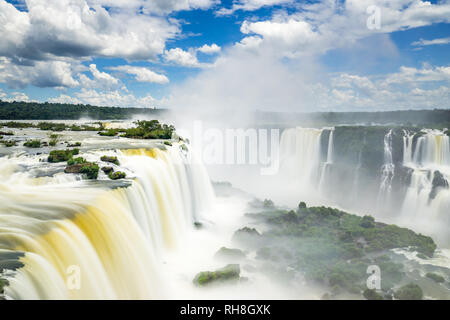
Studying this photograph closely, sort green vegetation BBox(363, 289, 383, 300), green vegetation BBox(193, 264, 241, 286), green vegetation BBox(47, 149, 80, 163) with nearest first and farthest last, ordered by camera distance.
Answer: green vegetation BBox(363, 289, 383, 300)
green vegetation BBox(193, 264, 241, 286)
green vegetation BBox(47, 149, 80, 163)

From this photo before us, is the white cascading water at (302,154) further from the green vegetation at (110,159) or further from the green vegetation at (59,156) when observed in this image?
the green vegetation at (59,156)

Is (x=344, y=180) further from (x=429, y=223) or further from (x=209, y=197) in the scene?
(x=209, y=197)

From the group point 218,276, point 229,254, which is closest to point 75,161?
point 218,276

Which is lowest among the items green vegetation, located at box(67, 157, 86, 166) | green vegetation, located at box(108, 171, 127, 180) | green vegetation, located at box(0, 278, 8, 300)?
green vegetation, located at box(0, 278, 8, 300)

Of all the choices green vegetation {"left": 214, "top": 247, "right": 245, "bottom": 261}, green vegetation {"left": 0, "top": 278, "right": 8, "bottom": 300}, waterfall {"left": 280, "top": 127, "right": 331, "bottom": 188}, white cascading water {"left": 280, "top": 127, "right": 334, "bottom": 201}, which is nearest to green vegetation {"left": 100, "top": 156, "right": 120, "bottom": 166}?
green vegetation {"left": 214, "top": 247, "right": 245, "bottom": 261}

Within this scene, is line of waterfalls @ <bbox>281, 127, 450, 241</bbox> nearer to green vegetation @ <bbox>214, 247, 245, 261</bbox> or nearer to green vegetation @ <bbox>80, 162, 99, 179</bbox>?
green vegetation @ <bbox>214, 247, 245, 261</bbox>
